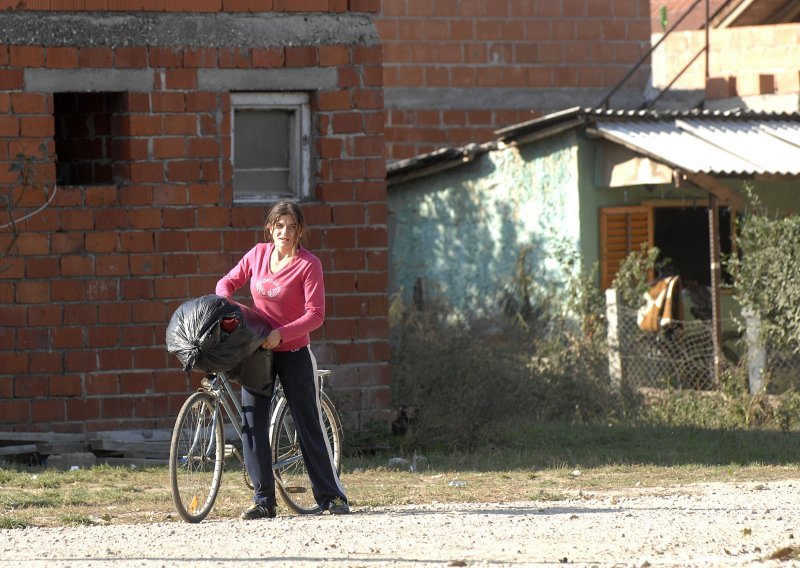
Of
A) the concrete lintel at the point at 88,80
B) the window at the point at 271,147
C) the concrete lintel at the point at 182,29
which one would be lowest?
the window at the point at 271,147

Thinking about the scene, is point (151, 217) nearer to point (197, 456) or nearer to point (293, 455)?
point (293, 455)

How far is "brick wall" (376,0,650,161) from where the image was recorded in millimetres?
19828

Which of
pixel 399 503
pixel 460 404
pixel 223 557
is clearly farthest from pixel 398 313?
pixel 223 557

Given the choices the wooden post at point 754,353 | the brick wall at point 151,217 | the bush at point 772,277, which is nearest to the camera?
the brick wall at point 151,217

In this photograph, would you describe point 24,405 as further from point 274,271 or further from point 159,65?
point 274,271

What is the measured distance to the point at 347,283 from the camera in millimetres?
12414

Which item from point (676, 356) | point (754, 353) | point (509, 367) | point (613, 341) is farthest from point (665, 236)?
point (754, 353)

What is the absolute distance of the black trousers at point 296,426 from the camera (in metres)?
8.48

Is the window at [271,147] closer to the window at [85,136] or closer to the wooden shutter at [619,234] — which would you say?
the window at [85,136]

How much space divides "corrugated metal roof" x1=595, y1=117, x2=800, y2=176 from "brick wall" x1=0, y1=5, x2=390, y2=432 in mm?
3654

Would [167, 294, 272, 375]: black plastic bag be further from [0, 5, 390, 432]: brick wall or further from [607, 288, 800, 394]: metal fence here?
[607, 288, 800, 394]: metal fence

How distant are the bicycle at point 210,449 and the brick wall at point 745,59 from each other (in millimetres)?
11965

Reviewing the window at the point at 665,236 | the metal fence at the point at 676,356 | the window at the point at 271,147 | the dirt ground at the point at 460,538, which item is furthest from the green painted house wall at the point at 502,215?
the dirt ground at the point at 460,538

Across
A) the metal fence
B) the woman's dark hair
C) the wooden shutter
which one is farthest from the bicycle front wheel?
the wooden shutter
